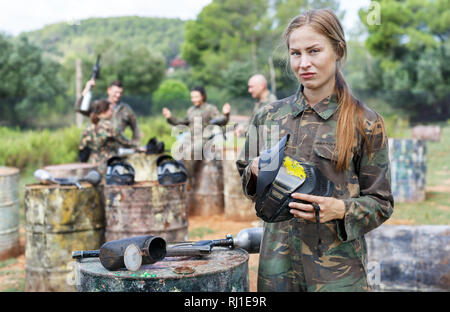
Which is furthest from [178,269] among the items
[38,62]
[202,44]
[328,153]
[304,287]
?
[202,44]

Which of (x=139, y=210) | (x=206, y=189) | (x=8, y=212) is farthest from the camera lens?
(x=206, y=189)

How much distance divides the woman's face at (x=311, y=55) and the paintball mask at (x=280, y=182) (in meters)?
0.37

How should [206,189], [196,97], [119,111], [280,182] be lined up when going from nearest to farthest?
1. [280,182]
2. [119,111]
3. [206,189]
4. [196,97]

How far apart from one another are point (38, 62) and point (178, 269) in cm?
2764

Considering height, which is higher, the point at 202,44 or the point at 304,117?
the point at 202,44

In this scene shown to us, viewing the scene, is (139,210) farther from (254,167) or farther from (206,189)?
(206,189)

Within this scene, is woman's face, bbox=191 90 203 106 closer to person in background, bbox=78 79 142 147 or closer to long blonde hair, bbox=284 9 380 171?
person in background, bbox=78 79 142 147

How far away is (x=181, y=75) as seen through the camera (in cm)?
5275

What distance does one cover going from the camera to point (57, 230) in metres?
4.88

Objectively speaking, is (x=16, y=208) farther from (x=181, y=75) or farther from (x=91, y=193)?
(x=181, y=75)

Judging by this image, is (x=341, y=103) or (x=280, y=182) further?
(x=341, y=103)

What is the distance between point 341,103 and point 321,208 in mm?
524

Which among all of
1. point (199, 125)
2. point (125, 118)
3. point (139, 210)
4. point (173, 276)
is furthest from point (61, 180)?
point (199, 125)

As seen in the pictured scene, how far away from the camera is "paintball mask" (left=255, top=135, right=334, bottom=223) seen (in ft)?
6.15
